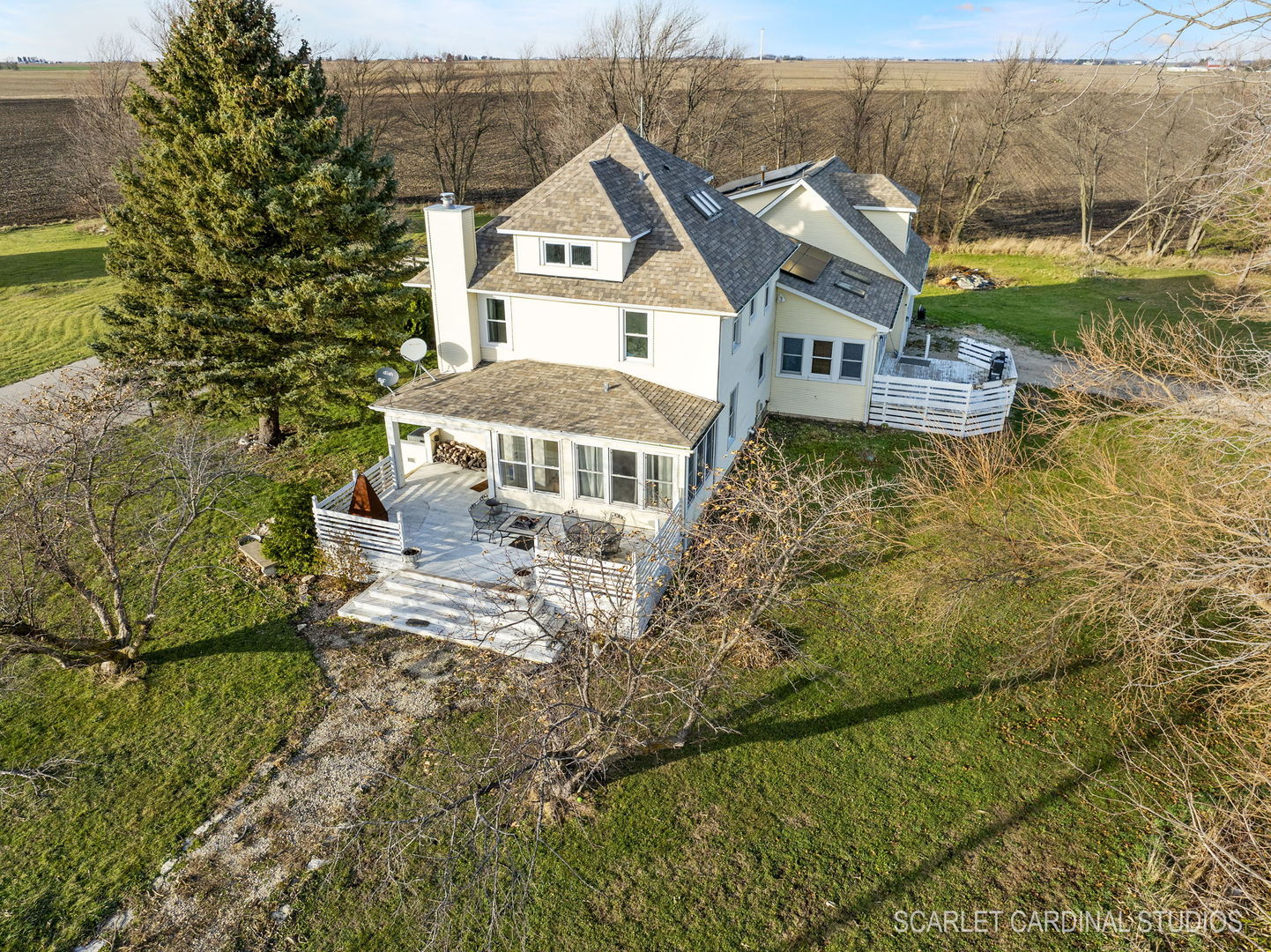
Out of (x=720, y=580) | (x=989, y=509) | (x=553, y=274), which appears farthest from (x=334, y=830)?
(x=989, y=509)

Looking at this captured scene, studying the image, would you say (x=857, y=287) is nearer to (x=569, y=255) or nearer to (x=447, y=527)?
(x=569, y=255)

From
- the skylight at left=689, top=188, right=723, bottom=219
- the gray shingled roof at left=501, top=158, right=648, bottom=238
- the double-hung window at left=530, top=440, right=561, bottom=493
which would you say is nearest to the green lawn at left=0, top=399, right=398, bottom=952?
the double-hung window at left=530, top=440, right=561, bottom=493

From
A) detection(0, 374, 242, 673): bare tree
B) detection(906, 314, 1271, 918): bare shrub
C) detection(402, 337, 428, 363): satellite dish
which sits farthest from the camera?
detection(402, 337, 428, 363): satellite dish

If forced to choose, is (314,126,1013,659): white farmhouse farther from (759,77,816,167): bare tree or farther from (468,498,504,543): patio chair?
(759,77,816,167): bare tree

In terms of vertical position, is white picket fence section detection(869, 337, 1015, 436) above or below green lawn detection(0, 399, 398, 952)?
above

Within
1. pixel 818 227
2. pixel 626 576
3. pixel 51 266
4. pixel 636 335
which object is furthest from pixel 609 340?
pixel 51 266

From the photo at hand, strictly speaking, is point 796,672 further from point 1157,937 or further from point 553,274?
point 553,274
